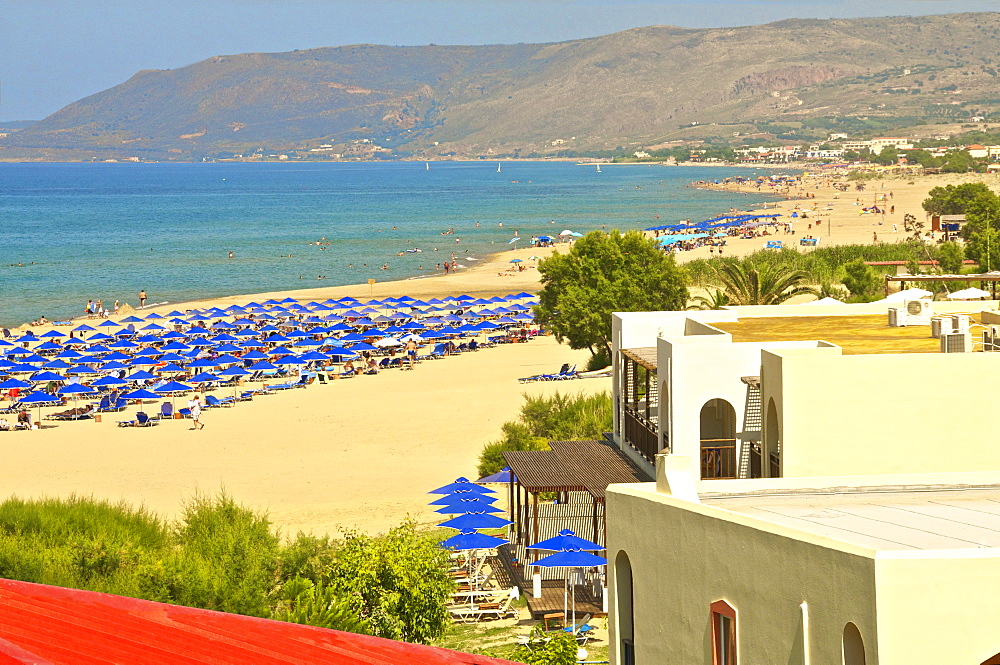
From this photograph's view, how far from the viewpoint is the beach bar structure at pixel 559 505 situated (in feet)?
48.2

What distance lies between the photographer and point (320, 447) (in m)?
25.7

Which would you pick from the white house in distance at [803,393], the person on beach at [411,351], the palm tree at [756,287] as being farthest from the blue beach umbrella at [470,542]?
the person on beach at [411,351]

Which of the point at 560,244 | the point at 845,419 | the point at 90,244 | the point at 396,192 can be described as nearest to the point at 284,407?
the point at 845,419

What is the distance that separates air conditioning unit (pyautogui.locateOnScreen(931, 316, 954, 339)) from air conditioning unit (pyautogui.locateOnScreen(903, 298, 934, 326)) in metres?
1.43

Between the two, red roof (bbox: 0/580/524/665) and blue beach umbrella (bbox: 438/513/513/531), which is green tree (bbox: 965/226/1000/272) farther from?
red roof (bbox: 0/580/524/665)

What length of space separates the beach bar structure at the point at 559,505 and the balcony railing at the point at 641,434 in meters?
0.26

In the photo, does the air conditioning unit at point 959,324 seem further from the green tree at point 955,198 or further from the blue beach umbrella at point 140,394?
the green tree at point 955,198

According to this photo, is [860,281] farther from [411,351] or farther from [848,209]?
[848,209]

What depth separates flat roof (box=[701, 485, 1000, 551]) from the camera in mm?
7133

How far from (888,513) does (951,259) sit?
38.1 m

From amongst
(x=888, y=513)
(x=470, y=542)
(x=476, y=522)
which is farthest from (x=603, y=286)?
(x=888, y=513)

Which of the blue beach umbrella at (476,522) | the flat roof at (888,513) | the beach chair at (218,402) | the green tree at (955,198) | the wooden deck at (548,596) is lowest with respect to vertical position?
the wooden deck at (548,596)

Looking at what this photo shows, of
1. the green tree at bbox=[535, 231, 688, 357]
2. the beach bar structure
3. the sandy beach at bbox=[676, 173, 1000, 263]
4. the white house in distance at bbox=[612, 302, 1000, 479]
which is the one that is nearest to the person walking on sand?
the green tree at bbox=[535, 231, 688, 357]

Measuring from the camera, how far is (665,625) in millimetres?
7789
